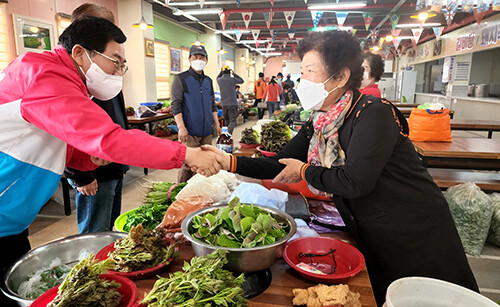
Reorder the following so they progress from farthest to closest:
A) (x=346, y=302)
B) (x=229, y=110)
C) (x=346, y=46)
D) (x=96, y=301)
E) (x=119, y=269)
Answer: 1. (x=229, y=110)
2. (x=346, y=46)
3. (x=119, y=269)
4. (x=346, y=302)
5. (x=96, y=301)

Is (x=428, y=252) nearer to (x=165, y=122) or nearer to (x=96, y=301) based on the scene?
(x=96, y=301)

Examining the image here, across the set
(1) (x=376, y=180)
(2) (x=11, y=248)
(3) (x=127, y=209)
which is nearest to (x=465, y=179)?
(1) (x=376, y=180)

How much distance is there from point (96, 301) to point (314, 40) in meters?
1.44

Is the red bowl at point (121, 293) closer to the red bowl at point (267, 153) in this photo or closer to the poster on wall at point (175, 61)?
the red bowl at point (267, 153)

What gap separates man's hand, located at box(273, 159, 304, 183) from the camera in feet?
5.35

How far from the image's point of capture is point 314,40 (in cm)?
165

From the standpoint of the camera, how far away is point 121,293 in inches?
38.6

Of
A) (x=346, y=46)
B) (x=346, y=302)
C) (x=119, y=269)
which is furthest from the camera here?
(x=346, y=46)

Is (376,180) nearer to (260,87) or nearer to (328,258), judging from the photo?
(328,258)

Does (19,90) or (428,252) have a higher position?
(19,90)

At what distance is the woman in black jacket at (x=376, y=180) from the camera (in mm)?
1410

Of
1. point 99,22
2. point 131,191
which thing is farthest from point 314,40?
point 131,191

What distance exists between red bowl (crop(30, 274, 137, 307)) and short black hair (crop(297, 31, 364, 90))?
129 cm

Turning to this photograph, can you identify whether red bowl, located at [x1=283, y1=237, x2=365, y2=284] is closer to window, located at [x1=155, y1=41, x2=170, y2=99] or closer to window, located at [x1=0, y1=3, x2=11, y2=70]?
window, located at [x1=0, y1=3, x2=11, y2=70]
